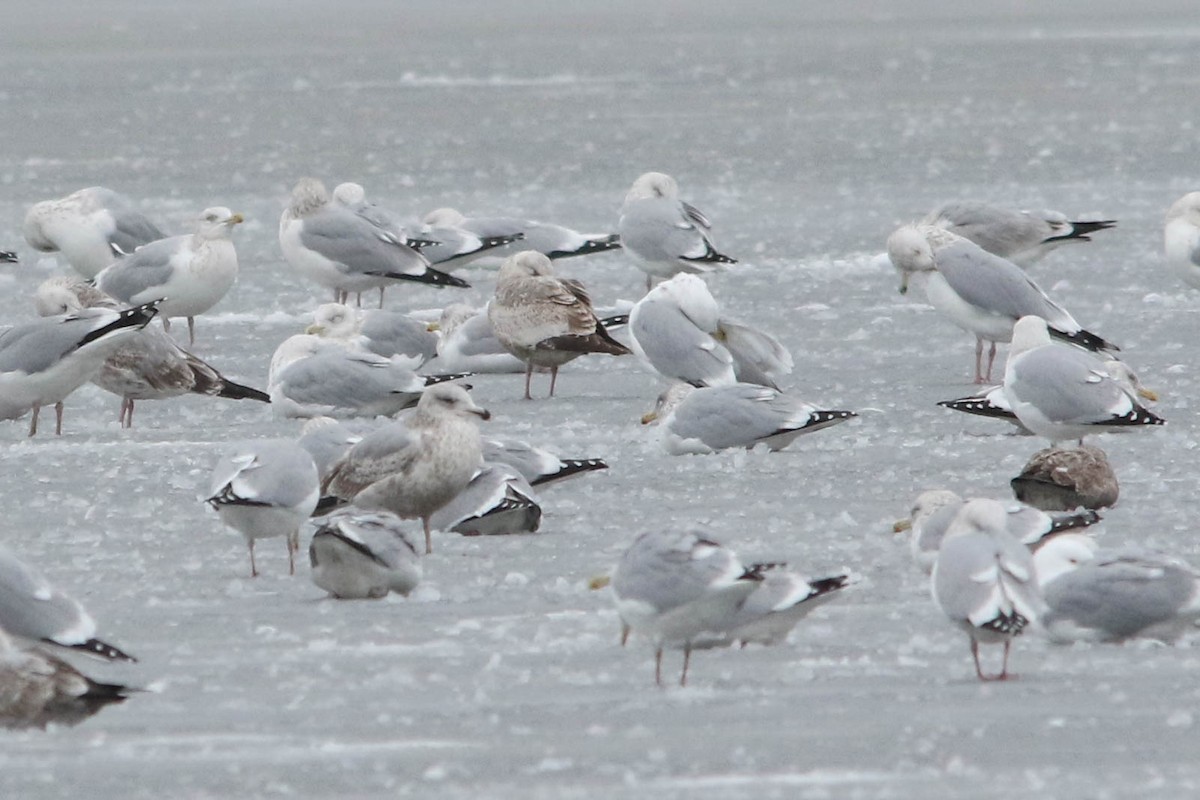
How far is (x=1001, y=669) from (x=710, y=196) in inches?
417

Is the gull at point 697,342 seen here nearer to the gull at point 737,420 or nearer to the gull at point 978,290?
the gull at point 737,420

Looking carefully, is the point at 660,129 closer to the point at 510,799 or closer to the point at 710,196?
the point at 710,196

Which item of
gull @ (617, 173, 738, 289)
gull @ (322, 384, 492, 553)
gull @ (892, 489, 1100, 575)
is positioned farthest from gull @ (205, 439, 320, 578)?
gull @ (617, 173, 738, 289)

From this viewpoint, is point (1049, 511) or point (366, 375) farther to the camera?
point (366, 375)

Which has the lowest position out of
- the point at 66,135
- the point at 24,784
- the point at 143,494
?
the point at 66,135

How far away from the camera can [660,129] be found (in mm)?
19672

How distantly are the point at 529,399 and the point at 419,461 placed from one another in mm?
2894

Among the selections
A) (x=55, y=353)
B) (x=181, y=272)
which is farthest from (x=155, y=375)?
(x=181, y=272)

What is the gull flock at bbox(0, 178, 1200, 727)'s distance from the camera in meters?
5.07

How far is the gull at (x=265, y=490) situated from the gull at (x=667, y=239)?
5361mm

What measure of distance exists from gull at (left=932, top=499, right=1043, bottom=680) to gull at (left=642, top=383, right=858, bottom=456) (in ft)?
8.29

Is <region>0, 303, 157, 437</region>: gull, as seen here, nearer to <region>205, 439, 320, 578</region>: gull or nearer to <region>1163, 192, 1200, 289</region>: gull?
<region>205, 439, 320, 578</region>: gull

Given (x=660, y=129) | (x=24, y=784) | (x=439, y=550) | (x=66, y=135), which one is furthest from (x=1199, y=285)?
(x=66, y=135)

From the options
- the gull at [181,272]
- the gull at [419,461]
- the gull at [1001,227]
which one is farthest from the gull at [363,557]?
the gull at [1001,227]
